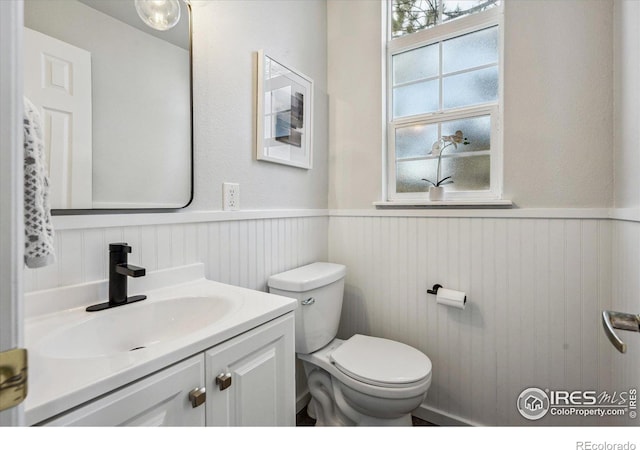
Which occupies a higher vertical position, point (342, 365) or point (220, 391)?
point (220, 391)

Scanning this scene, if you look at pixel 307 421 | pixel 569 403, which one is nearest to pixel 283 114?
pixel 307 421

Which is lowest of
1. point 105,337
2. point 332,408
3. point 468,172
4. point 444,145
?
point 332,408

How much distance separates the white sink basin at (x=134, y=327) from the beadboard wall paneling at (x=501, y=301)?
3.41 feet

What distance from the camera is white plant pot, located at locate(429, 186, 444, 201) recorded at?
1489 mm

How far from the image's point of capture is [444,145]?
5.05ft

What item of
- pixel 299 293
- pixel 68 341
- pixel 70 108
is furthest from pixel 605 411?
pixel 70 108

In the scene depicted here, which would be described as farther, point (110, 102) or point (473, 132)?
point (473, 132)

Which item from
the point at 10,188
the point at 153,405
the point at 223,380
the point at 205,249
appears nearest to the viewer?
the point at 10,188

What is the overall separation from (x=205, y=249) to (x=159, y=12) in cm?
80

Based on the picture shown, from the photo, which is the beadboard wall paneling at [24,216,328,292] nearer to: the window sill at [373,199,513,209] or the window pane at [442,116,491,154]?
the window sill at [373,199,513,209]

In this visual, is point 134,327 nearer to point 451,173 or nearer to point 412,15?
point 451,173

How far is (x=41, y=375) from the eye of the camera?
1.56 feet
